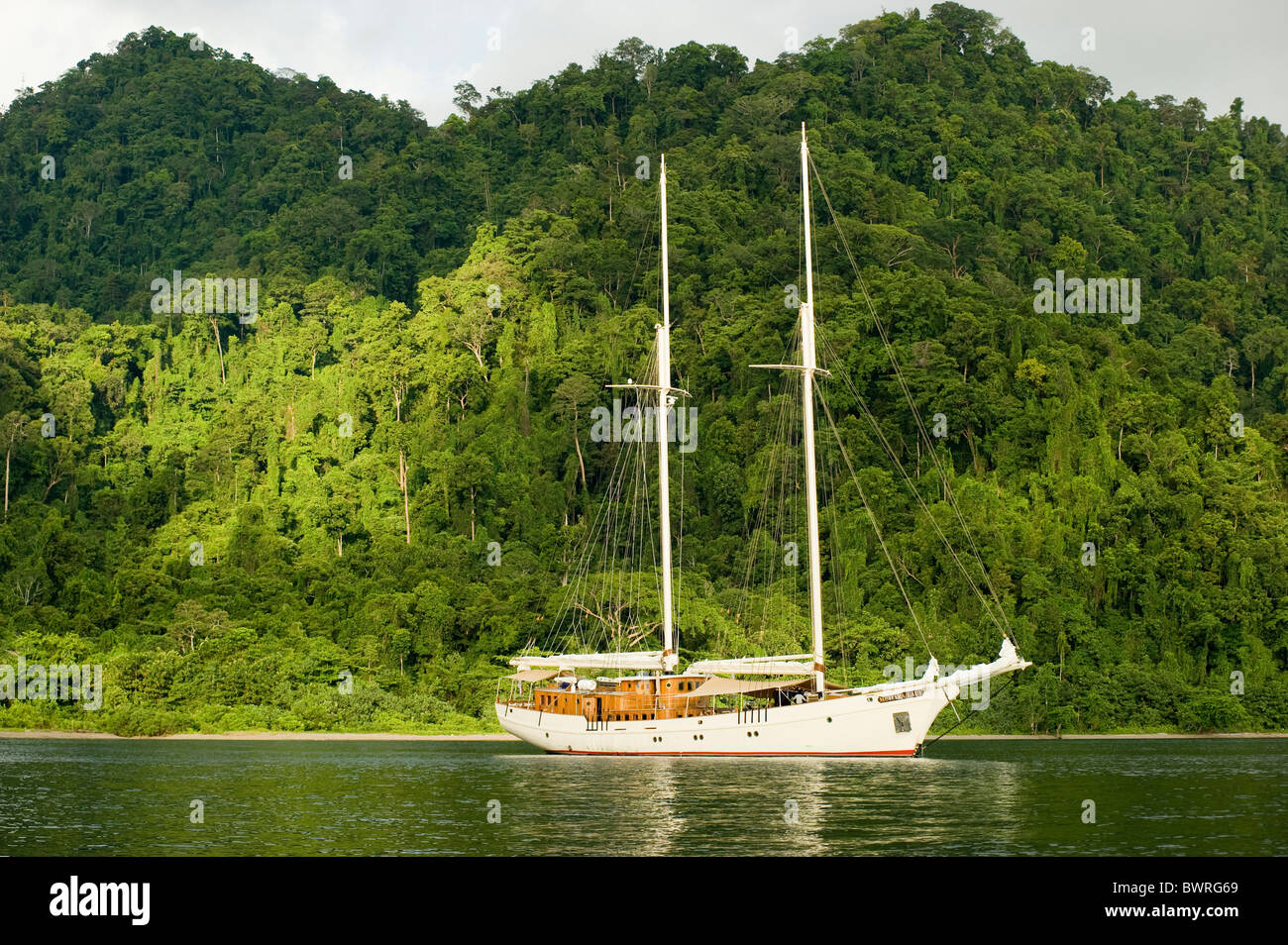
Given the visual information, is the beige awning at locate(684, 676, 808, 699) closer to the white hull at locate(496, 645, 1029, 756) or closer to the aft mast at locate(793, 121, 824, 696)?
the white hull at locate(496, 645, 1029, 756)

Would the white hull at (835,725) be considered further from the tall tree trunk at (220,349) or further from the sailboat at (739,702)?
the tall tree trunk at (220,349)

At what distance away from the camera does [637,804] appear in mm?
28469

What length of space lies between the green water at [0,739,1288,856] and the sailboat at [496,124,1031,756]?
2.74 feet

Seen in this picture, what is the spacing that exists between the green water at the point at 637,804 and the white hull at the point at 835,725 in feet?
2.11

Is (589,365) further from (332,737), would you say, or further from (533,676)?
(533,676)

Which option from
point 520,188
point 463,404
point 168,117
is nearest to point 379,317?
point 463,404

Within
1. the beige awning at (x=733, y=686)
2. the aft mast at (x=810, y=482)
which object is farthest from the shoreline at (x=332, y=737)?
the aft mast at (x=810, y=482)

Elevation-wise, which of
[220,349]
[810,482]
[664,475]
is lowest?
[810,482]

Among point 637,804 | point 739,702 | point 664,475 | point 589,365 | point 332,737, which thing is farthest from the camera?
point 589,365

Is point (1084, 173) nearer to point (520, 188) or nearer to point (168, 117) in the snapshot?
point (520, 188)

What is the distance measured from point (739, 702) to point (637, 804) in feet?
57.5

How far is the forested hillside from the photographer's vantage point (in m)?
58.8

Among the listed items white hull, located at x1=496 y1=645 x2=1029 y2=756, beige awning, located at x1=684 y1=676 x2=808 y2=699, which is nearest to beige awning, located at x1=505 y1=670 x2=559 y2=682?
white hull, located at x1=496 y1=645 x2=1029 y2=756

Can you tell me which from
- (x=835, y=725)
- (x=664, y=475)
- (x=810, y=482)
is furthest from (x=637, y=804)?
(x=664, y=475)
